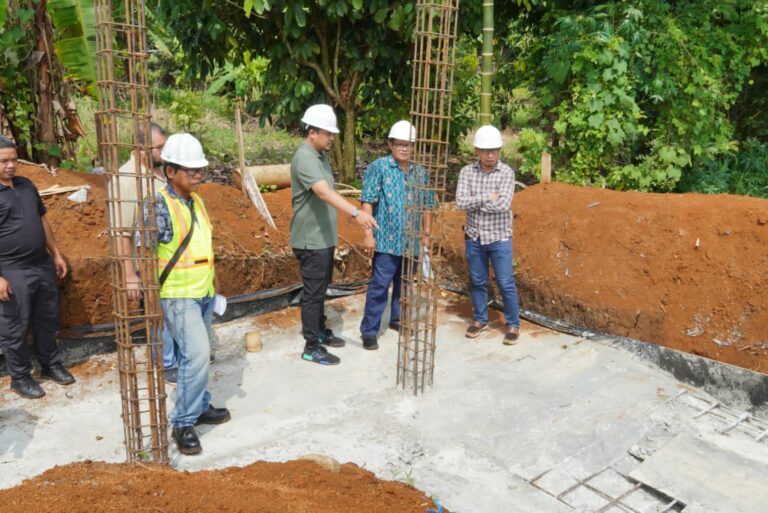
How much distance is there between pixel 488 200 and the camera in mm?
5570

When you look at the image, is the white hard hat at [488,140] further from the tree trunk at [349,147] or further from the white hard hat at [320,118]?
the tree trunk at [349,147]

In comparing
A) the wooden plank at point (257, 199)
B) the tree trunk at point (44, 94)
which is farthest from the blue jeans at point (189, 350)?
the tree trunk at point (44, 94)

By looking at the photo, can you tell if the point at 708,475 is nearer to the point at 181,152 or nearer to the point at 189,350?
the point at 189,350

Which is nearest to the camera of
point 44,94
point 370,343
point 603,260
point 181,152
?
point 181,152

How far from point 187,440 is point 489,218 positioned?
9.68 ft

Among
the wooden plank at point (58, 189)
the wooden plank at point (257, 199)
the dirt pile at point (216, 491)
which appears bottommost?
the dirt pile at point (216, 491)

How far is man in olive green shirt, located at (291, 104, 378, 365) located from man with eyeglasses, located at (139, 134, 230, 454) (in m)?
1.20

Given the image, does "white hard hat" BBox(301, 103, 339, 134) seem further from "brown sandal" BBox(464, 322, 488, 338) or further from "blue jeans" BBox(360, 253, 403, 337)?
"brown sandal" BBox(464, 322, 488, 338)

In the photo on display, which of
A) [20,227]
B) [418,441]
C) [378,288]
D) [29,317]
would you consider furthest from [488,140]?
[29,317]

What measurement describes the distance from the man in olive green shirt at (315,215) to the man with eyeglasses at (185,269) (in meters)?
1.20

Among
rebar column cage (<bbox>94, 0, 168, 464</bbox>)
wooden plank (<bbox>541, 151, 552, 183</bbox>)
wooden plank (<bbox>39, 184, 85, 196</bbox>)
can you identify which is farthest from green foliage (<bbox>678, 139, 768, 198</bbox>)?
rebar column cage (<bbox>94, 0, 168, 464</bbox>)

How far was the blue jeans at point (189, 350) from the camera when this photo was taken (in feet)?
12.9

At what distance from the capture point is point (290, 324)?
20.7 ft

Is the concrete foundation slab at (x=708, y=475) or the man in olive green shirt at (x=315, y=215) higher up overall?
the man in olive green shirt at (x=315, y=215)
